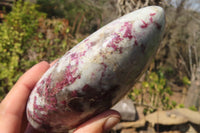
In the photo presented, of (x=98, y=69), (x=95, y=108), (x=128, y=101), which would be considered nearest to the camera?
(x=98, y=69)

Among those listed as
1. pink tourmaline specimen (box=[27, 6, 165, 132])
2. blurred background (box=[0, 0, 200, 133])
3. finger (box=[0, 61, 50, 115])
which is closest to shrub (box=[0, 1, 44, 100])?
blurred background (box=[0, 0, 200, 133])

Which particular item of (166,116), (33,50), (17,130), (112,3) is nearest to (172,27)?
(112,3)

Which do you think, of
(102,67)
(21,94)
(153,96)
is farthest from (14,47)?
(153,96)

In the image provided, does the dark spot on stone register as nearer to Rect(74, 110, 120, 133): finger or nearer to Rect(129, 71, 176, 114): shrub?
Rect(74, 110, 120, 133): finger

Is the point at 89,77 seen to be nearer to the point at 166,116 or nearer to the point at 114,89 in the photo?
the point at 114,89

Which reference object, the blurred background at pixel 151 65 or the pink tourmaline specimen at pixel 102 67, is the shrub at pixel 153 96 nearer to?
the blurred background at pixel 151 65

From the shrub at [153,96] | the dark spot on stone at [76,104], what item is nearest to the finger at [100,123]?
the dark spot on stone at [76,104]
